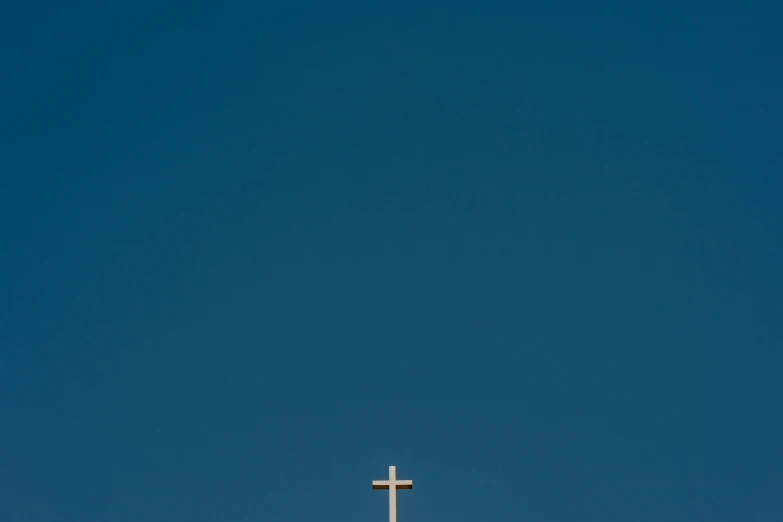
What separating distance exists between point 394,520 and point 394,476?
108cm

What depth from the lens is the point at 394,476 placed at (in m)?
22.2

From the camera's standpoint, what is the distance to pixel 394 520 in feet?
69.8
